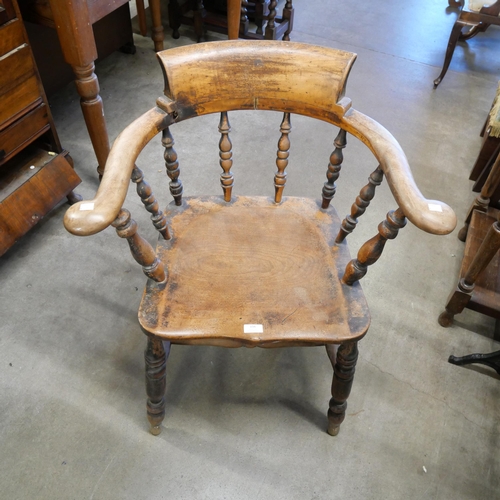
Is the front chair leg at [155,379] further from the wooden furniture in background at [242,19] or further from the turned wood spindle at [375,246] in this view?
the wooden furniture in background at [242,19]

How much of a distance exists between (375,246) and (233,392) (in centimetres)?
71

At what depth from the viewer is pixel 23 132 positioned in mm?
1622

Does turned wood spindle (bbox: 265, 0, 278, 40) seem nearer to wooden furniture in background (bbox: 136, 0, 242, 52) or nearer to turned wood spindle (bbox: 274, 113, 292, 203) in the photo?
wooden furniture in background (bbox: 136, 0, 242, 52)

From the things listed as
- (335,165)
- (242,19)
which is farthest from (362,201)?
(242,19)

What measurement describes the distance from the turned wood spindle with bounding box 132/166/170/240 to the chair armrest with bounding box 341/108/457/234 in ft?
1.58

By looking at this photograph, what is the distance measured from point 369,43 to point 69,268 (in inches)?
94.2

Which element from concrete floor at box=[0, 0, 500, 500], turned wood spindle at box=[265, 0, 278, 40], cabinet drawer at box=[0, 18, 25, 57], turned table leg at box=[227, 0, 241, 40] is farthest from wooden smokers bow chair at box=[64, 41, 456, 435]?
turned wood spindle at box=[265, 0, 278, 40]

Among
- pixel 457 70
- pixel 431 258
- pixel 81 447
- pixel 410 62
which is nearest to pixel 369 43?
pixel 410 62

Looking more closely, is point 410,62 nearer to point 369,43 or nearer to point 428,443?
point 369,43

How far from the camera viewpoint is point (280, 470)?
52.7 inches

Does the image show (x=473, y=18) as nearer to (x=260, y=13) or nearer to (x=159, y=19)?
(x=260, y=13)

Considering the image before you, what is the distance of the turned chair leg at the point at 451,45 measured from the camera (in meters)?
2.54

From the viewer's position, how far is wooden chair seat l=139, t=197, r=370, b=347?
1056mm

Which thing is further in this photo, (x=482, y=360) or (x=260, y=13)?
(x=260, y=13)
